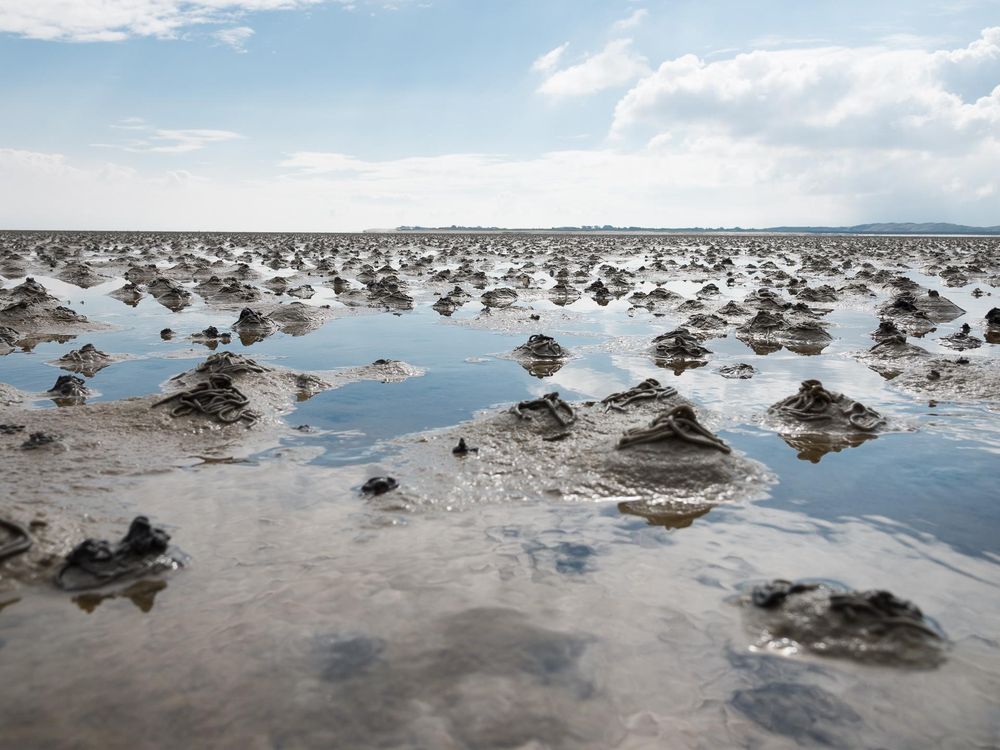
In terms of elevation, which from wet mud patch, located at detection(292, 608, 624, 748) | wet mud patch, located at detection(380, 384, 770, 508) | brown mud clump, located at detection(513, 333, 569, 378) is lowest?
wet mud patch, located at detection(292, 608, 624, 748)

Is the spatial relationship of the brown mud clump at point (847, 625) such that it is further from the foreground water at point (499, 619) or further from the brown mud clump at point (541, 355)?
the brown mud clump at point (541, 355)

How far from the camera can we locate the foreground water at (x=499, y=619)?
4742mm

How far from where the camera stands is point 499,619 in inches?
237

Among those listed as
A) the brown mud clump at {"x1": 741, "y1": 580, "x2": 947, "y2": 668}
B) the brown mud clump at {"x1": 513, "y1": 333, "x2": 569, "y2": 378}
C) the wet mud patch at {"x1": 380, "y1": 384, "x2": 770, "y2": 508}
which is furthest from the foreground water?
the brown mud clump at {"x1": 513, "y1": 333, "x2": 569, "y2": 378}

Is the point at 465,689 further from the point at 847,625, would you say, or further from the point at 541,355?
the point at 541,355

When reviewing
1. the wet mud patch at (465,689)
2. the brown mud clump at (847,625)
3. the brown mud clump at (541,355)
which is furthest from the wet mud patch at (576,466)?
the brown mud clump at (541,355)

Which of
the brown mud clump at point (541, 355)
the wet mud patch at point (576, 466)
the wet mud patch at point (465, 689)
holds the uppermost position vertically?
the brown mud clump at point (541, 355)

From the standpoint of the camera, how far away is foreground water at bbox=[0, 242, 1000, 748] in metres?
4.74

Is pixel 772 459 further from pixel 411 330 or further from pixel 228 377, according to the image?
pixel 411 330

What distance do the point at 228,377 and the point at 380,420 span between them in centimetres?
340

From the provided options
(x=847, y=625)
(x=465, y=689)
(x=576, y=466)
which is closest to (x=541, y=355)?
(x=576, y=466)

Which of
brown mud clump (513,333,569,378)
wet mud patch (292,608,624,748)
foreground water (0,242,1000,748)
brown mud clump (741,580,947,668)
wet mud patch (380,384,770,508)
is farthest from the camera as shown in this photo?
brown mud clump (513,333,569,378)

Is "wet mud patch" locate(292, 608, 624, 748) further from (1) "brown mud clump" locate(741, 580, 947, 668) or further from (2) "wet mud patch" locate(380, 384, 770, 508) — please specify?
(2) "wet mud patch" locate(380, 384, 770, 508)

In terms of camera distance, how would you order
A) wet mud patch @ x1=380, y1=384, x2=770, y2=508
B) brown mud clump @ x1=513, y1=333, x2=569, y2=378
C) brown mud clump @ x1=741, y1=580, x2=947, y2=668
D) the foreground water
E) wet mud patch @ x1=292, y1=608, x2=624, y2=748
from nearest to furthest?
wet mud patch @ x1=292, y1=608, x2=624, y2=748
the foreground water
brown mud clump @ x1=741, y1=580, x2=947, y2=668
wet mud patch @ x1=380, y1=384, x2=770, y2=508
brown mud clump @ x1=513, y1=333, x2=569, y2=378
